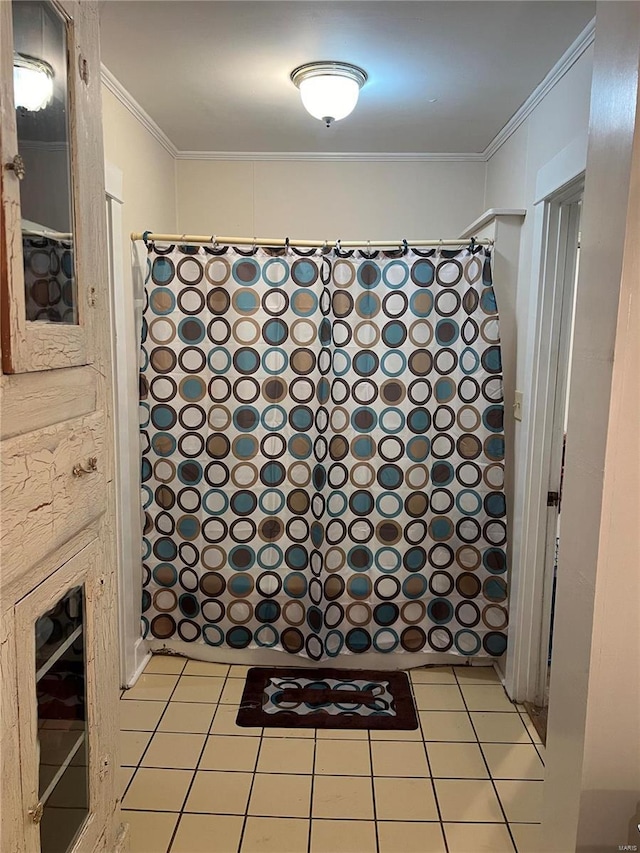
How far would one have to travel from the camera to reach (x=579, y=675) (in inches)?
56.1

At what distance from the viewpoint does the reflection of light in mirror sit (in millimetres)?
1070

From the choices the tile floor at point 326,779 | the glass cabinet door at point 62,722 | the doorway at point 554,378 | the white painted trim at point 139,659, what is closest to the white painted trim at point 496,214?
the doorway at point 554,378

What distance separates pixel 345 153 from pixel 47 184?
2.31 meters

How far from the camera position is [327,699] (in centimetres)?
259

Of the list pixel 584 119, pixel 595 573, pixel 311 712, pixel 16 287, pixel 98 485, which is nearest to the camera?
pixel 16 287

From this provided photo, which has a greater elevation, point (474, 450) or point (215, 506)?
point (474, 450)

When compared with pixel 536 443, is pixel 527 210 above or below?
above

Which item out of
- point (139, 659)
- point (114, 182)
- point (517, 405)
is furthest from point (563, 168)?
point (139, 659)

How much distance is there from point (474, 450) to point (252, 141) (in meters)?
1.75

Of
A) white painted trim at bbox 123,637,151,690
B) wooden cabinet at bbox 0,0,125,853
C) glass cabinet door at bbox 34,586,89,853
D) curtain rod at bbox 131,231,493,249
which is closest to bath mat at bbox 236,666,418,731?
white painted trim at bbox 123,637,151,690

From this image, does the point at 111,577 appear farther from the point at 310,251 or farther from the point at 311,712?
the point at 310,251

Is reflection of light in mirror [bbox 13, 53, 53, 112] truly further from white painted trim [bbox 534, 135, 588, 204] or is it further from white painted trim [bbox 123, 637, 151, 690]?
white painted trim [bbox 123, 637, 151, 690]

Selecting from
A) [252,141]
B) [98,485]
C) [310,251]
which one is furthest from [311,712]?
[252,141]

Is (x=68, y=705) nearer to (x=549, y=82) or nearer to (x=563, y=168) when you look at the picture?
(x=563, y=168)
